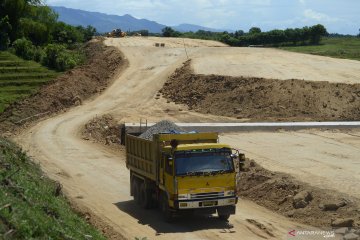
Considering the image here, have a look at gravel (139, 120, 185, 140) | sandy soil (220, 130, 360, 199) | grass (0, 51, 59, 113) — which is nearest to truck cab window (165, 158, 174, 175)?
gravel (139, 120, 185, 140)

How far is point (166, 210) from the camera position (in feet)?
65.5

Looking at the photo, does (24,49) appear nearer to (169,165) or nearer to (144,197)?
(144,197)

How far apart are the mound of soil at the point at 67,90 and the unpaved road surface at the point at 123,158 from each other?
115cm

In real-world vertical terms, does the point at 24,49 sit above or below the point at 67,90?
above

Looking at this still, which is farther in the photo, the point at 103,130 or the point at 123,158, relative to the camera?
the point at 103,130

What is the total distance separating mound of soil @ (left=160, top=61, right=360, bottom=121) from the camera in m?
45.0

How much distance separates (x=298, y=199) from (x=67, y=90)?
3174cm

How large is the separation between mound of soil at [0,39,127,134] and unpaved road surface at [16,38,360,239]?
115 cm

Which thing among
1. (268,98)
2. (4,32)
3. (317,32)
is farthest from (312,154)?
(317,32)

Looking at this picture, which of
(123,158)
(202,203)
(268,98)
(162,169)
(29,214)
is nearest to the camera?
(29,214)

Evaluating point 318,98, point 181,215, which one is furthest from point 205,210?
point 318,98

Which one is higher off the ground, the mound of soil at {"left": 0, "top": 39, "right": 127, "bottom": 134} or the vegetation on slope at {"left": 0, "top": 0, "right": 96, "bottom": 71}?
the vegetation on slope at {"left": 0, "top": 0, "right": 96, "bottom": 71}

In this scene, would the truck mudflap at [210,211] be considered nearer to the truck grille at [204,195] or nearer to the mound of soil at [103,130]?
the truck grille at [204,195]

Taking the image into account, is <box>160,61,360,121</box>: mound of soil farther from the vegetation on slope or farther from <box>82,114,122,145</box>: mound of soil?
the vegetation on slope
